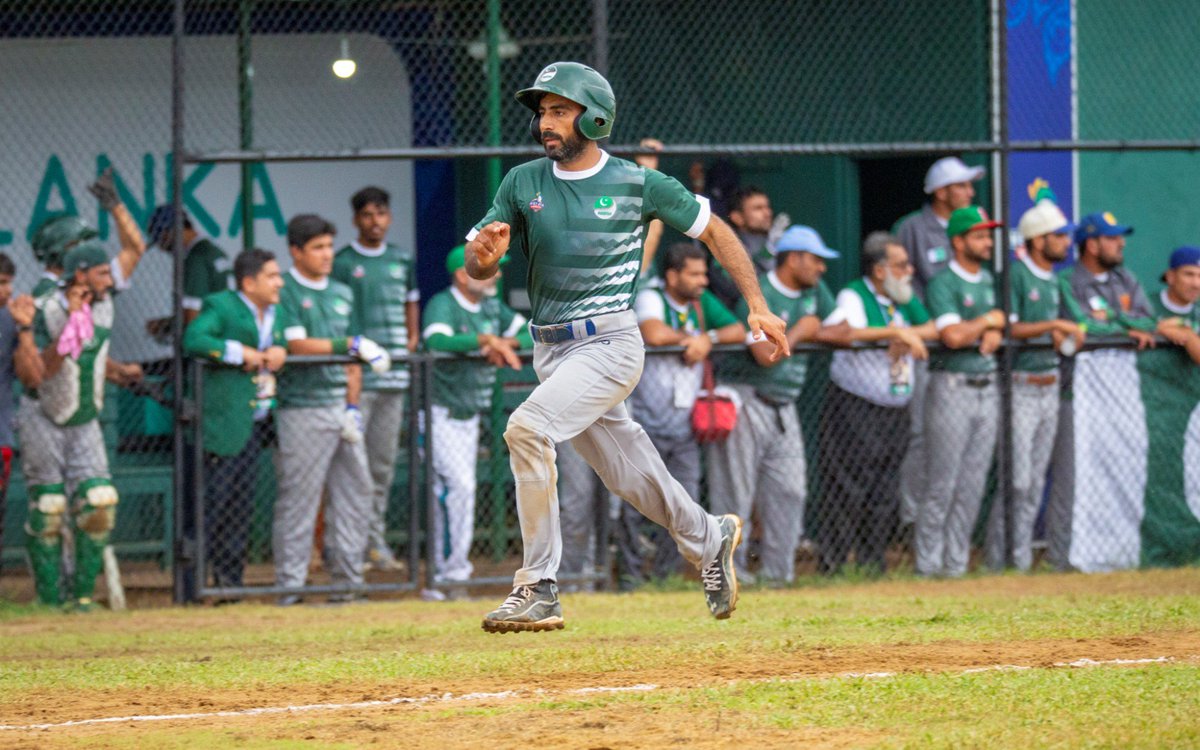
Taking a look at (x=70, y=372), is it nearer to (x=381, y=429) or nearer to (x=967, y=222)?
(x=381, y=429)

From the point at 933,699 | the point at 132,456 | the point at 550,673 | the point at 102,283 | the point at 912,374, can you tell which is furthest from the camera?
the point at 132,456

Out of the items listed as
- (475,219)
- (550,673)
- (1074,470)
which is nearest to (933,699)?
(550,673)

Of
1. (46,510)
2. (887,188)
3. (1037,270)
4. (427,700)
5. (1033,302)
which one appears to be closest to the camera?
(427,700)

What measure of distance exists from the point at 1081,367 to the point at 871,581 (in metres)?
1.93

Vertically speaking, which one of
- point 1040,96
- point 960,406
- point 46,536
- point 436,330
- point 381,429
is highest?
point 1040,96

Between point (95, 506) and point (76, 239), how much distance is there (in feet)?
5.15

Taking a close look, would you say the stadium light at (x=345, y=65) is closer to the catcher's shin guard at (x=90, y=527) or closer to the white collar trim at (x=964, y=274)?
the catcher's shin guard at (x=90, y=527)

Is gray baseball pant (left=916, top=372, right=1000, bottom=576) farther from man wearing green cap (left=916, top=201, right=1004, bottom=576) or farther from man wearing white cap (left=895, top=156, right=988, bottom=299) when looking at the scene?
man wearing white cap (left=895, top=156, right=988, bottom=299)

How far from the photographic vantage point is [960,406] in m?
10.7

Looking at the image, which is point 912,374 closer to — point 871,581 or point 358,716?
point 871,581

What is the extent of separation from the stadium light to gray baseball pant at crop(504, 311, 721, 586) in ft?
19.5

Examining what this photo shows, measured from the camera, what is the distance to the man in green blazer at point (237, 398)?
32.7ft

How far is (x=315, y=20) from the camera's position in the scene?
12852mm

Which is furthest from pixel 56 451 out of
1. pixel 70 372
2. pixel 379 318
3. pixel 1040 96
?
pixel 1040 96
